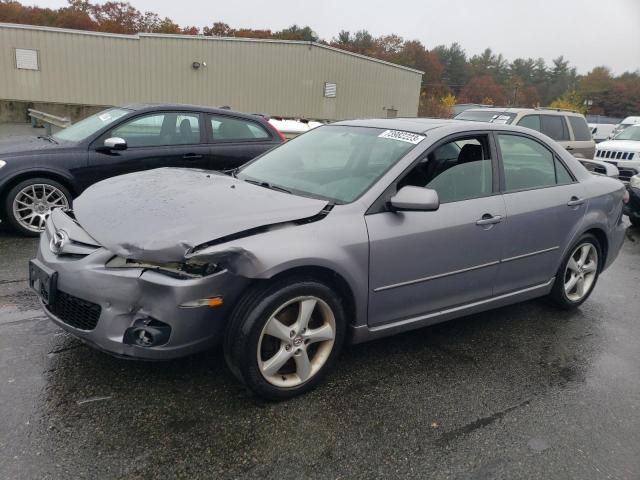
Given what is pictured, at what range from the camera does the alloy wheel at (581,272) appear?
4.43 metres

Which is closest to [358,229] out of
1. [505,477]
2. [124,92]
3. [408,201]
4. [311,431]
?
[408,201]

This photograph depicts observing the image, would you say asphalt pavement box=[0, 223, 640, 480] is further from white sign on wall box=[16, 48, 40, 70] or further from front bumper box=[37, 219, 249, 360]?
white sign on wall box=[16, 48, 40, 70]

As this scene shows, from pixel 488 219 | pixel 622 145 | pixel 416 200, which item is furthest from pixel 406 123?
pixel 622 145

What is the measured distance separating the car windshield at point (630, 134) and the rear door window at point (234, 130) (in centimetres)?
1015

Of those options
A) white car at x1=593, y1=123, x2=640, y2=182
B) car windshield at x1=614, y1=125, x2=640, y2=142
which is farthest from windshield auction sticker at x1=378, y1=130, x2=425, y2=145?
car windshield at x1=614, y1=125, x2=640, y2=142

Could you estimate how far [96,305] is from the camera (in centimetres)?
265

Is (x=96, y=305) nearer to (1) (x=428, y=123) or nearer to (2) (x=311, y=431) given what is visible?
(2) (x=311, y=431)

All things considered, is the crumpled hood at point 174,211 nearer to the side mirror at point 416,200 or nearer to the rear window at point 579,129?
the side mirror at point 416,200

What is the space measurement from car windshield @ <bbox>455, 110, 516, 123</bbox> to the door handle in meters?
6.58

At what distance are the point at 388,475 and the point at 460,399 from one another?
2.81ft

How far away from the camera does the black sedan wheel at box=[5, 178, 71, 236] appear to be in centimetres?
556

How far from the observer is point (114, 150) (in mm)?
5945

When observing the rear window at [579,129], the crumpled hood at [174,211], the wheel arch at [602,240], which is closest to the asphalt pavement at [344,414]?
the crumpled hood at [174,211]

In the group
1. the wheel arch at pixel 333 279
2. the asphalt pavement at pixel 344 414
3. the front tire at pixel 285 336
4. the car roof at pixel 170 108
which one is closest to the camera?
the asphalt pavement at pixel 344 414
